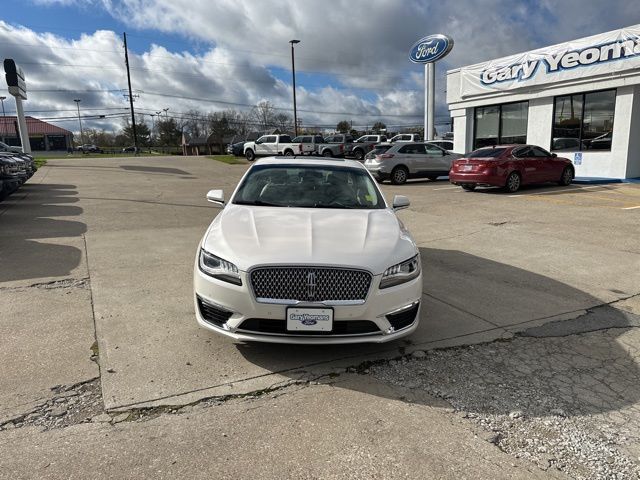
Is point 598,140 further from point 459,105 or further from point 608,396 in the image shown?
point 608,396

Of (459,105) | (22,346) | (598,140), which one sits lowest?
(22,346)

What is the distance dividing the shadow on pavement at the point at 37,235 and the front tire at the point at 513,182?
12323mm

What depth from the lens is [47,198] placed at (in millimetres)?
12906

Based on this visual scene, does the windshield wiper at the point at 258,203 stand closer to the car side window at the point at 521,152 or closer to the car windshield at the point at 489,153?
the car windshield at the point at 489,153

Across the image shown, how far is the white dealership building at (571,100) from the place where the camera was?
16.6 metres

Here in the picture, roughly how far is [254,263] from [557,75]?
19.6 meters

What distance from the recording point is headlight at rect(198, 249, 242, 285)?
3326mm

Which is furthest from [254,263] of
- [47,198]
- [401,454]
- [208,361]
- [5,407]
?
[47,198]

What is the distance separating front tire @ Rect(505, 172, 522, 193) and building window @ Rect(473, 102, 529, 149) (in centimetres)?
700

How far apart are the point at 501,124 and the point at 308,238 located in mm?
20889

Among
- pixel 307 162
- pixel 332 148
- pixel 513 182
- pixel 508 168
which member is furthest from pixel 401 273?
pixel 332 148

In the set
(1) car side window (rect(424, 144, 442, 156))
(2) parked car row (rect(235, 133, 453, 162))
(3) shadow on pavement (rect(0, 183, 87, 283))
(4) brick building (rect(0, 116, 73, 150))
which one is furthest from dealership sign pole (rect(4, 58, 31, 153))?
(4) brick building (rect(0, 116, 73, 150))

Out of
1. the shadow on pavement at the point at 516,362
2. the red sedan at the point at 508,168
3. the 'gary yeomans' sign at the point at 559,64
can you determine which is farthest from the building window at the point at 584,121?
the shadow on pavement at the point at 516,362

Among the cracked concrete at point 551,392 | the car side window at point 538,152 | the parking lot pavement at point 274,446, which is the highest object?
the car side window at point 538,152
